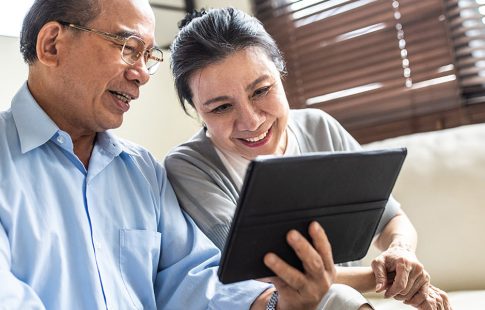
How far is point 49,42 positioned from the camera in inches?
55.1

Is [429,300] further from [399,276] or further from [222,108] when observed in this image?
[222,108]

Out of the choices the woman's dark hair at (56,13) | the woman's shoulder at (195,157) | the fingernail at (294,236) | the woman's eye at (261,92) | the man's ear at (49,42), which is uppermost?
the woman's dark hair at (56,13)

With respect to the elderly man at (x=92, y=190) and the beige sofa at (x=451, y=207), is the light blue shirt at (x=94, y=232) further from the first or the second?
the beige sofa at (x=451, y=207)

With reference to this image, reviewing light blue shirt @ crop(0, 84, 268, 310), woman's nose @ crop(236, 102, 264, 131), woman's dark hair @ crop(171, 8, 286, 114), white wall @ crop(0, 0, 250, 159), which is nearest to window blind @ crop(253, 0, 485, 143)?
white wall @ crop(0, 0, 250, 159)

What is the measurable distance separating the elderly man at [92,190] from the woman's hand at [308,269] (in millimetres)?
30

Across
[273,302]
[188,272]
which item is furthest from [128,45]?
[273,302]

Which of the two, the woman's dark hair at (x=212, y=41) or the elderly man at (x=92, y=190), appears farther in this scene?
the woman's dark hair at (x=212, y=41)

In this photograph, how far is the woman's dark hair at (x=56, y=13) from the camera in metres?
1.39

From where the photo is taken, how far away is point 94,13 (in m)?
1.39

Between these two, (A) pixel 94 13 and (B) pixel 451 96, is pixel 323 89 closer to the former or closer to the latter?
(B) pixel 451 96

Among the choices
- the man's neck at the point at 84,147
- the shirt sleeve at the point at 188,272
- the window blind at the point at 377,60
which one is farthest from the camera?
the window blind at the point at 377,60

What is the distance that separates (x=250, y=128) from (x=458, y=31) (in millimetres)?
1148

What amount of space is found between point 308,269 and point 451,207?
0.96 m

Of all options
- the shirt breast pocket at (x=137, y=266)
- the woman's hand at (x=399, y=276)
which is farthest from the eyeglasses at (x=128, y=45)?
the woman's hand at (x=399, y=276)
